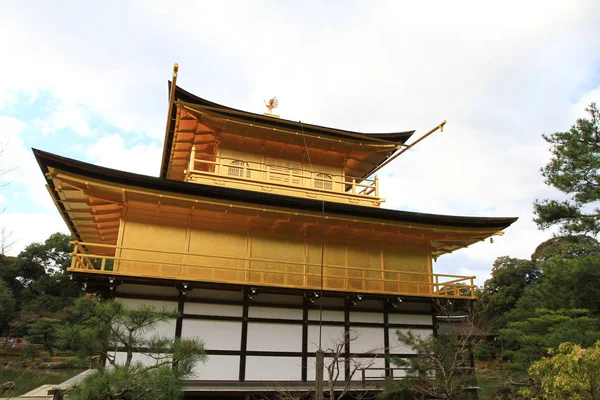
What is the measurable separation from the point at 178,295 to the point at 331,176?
7943mm

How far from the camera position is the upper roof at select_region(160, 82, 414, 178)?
1522 centimetres

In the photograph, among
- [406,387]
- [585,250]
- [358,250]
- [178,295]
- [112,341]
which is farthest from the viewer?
[585,250]

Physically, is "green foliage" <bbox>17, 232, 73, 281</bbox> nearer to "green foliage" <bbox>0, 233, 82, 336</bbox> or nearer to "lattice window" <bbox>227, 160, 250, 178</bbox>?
"green foliage" <bbox>0, 233, 82, 336</bbox>

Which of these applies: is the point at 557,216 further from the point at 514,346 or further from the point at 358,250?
the point at 514,346

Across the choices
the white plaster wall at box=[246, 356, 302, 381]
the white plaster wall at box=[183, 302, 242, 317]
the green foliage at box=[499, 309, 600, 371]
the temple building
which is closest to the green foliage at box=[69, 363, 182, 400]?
the temple building

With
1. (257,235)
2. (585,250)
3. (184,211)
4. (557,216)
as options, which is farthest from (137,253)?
(585,250)

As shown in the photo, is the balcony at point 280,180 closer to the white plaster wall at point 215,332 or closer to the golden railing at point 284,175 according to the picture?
the golden railing at point 284,175

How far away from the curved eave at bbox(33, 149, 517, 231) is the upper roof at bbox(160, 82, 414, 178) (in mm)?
2996

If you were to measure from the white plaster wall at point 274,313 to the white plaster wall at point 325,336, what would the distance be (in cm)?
58

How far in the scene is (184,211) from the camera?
13406 millimetres

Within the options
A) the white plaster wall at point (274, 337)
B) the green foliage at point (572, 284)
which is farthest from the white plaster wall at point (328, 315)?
the green foliage at point (572, 284)

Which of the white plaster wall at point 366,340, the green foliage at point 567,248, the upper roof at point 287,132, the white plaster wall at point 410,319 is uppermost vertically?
the green foliage at point 567,248

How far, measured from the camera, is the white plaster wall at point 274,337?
41.2ft

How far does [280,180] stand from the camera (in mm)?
16609
